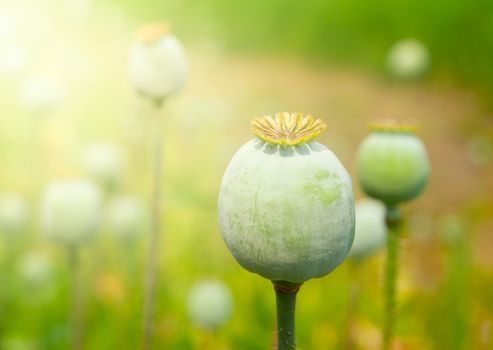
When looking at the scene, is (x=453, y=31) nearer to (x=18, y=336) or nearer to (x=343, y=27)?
(x=343, y=27)

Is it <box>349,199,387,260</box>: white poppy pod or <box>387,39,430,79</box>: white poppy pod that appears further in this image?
<box>387,39,430,79</box>: white poppy pod

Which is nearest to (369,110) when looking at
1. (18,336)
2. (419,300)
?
(419,300)

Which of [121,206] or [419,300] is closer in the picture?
[121,206]

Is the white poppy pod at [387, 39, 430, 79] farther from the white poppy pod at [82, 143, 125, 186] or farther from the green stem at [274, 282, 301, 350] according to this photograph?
the green stem at [274, 282, 301, 350]

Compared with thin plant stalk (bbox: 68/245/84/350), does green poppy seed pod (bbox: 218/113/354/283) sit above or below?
above

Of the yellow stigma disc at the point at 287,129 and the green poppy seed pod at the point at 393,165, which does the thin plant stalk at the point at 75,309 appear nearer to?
the green poppy seed pod at the point at 393,165

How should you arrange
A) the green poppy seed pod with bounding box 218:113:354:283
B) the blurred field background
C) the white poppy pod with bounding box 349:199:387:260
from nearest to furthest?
the green poppy seed pod with bounding box 218:113:354:283, the white poppy pod with bounding box 349:199:387:260, the blurred field background

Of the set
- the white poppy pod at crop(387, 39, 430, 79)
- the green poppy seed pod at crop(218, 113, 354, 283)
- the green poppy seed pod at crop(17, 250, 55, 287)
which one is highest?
the white poppy pod at crop(387, 39, 430, 79)

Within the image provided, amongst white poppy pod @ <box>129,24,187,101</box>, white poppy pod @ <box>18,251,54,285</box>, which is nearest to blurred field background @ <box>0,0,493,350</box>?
white poppy pod @ <box>18,251,54,285</box>
